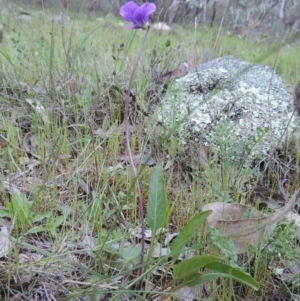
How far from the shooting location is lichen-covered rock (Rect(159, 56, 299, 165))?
1499mm

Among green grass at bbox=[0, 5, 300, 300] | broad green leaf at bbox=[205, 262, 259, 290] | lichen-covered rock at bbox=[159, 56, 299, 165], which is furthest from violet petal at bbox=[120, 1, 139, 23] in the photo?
broad green leaf at bbox=[205, 262, 259, 290]

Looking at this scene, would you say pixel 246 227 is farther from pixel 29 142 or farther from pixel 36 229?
pixel 29 142

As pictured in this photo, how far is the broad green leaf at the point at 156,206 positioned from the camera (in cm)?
98

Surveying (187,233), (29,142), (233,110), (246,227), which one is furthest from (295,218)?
(29,142)

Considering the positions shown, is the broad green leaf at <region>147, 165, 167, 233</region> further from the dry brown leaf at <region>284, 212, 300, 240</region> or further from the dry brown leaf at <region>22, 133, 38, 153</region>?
the dry brown leaf at <region>22, 133, 38, 153</region>

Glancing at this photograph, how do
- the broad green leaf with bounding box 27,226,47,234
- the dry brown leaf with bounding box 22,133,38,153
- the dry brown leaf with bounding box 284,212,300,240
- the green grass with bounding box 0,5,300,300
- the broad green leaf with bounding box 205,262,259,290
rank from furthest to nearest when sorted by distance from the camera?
the dry brown leaf with bounding box 22,133,38,153 < the dry brown leaf with bounding box 284,212,300,240 < the broad green leaf with bounding box 27,226,47,234 < the green grass with bounding box 0,5,300,300 < the broad green leaf with bounding box 205,262,259,290

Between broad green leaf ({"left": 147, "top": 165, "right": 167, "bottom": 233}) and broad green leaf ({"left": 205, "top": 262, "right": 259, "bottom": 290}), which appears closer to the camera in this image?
broad green leaf ({"left": 205, "top": 262, "right": 259, "bottom": 290})

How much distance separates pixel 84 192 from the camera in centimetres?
126

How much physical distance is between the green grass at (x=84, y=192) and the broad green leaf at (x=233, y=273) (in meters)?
0.04

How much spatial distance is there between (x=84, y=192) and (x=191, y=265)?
19.0 inches

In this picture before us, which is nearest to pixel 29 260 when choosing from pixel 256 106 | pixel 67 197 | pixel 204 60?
pixel 67 197

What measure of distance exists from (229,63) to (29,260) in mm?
1321

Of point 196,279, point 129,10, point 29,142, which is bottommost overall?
point 29,142

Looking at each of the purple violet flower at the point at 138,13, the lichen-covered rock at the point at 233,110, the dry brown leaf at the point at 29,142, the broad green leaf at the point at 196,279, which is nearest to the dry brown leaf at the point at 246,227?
the broad green leaf at the point at 196,279
